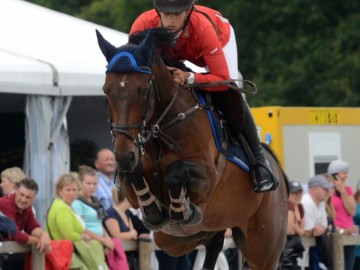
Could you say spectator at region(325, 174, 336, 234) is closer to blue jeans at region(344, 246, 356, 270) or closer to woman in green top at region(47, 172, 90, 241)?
blue jeans at region(344, 246, 356, 270)

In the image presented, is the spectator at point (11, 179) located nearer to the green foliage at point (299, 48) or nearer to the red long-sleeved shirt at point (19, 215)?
the red long-sleeved shirt at point (19, 215)

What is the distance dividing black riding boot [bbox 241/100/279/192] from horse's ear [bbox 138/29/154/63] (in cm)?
152

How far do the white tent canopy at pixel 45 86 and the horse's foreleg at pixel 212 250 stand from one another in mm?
3151


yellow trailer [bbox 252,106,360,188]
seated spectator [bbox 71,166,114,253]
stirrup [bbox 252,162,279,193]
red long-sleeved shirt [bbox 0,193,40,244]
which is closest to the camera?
stirrup [bbox 252,162,279,193]

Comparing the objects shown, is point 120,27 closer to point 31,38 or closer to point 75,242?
point 31,38

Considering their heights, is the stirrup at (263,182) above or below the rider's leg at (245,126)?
below

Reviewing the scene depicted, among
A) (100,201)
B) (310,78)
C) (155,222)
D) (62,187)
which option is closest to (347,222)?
(100,201)

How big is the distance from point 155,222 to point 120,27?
2179 centimetres

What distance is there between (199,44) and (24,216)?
3.89m

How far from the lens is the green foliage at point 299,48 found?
28000 mm

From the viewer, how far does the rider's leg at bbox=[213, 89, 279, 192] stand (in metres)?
9.29

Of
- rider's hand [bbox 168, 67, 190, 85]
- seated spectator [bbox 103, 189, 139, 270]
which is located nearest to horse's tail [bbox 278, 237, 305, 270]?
seated spectator [bbox 103, 189, 139, 270]

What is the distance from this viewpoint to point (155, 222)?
8656 millimetres

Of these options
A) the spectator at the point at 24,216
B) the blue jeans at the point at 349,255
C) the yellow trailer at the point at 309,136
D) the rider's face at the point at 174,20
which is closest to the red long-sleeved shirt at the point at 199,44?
the rider's face at the point at 174,20
